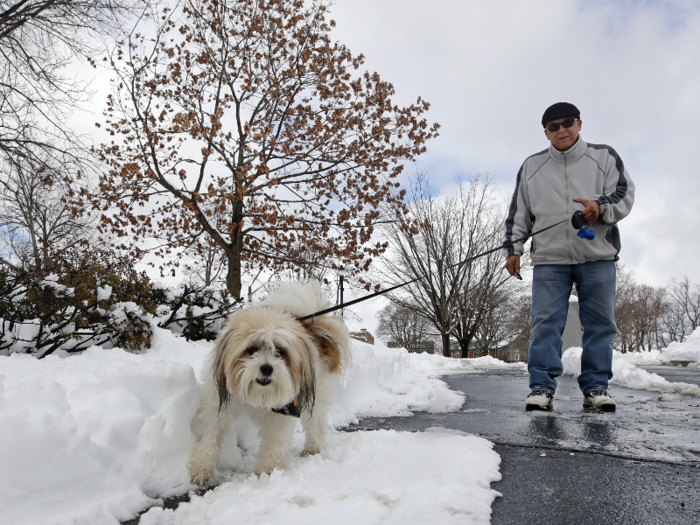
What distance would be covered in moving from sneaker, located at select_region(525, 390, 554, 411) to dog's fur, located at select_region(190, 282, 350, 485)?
2051mm

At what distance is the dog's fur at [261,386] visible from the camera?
2354mm

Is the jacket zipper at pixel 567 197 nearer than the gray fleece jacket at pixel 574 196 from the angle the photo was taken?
No

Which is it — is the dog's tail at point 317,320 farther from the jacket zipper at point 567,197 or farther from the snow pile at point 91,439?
the jacket zipper at point 567,197

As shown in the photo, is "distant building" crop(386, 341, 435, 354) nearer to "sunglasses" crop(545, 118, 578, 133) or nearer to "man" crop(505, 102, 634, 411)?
"man" crop(505, 102, 634, 411)

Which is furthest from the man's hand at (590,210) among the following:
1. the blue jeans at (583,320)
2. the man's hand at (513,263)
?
the man's hand at (513,263)

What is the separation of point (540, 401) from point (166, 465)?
9.88 feet

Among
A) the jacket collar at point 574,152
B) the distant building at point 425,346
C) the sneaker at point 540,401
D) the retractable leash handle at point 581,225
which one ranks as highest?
the jacket collar at point 574,152

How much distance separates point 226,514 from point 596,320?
11.5 ft

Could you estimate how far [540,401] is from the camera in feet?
12.8

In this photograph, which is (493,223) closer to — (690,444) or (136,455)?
(690,444)

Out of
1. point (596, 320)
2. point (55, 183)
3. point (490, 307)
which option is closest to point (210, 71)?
point (55, 183)

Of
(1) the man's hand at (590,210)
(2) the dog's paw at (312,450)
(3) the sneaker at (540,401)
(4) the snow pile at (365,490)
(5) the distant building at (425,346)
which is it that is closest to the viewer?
(4) the snow pile at (365,490)

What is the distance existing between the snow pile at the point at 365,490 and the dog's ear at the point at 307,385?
30 centimetres

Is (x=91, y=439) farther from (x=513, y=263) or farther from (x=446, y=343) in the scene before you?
(x=446, y=343)
